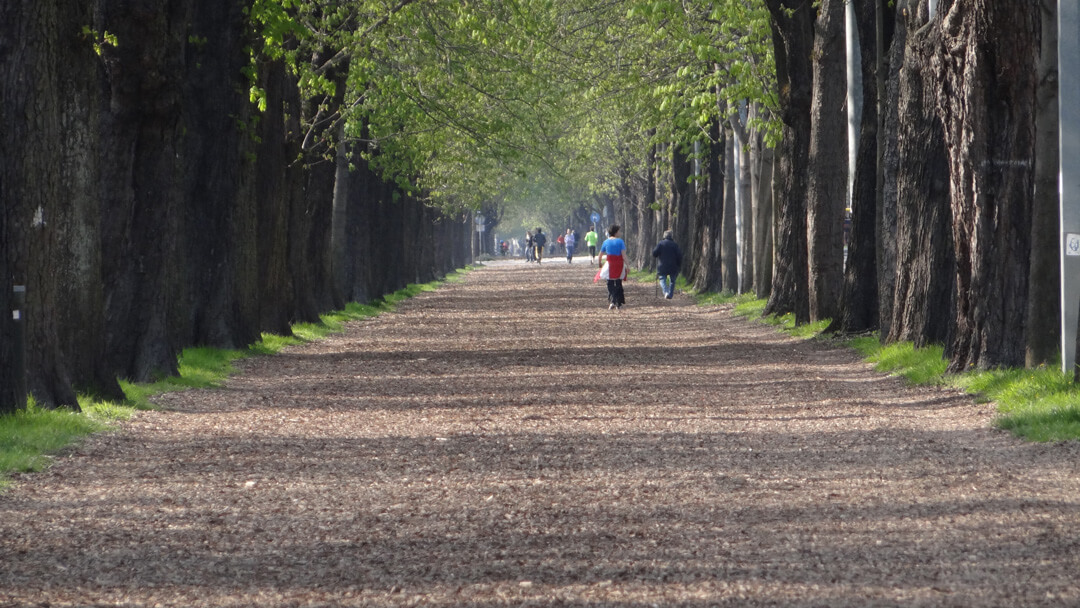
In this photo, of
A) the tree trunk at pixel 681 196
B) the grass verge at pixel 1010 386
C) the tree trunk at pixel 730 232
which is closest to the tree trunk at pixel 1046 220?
the grass verge at pixel 1010 386

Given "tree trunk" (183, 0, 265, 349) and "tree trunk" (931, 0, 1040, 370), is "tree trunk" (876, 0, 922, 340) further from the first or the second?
"tree trunk" (183, 0, 265, 349)

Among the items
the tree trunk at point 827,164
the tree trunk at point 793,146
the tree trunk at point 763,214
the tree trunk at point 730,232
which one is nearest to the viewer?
the tree trunk at point 827,164

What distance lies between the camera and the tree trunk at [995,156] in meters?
14.5

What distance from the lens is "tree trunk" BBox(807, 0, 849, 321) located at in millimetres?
23703

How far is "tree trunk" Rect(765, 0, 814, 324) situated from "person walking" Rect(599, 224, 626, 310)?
581 cm

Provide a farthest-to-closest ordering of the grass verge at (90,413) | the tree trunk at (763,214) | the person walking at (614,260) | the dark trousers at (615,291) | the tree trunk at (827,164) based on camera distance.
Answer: the dark trousers at (615,291), the person walking at (614,260), the tree trunk at (763,214), the tree trunk at (827,164), the grass verge at (90,413)

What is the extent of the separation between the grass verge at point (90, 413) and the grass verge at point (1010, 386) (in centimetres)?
650

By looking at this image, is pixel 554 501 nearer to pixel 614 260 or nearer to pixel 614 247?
pixel 614 247

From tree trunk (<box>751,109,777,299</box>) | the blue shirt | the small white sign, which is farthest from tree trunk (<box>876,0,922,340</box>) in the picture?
the blue shirt

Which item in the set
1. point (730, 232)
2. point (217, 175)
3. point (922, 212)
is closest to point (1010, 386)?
point (922, 212)

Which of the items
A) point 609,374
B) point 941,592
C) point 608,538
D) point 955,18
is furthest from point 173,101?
point 941,592

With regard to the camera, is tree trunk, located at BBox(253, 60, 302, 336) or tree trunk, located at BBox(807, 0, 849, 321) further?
tree trunk, located at BBox(807, 0, 849, 321)

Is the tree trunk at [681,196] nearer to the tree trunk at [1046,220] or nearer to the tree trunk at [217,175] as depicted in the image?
the tree trunk at [217,175]

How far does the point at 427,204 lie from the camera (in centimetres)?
5153
